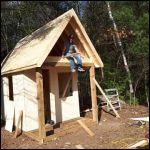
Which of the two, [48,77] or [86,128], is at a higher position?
[48,77]

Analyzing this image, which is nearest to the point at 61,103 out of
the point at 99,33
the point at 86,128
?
the point at 86,128

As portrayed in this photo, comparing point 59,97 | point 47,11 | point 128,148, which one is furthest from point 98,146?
point 47,11

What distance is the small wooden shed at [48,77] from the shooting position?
533 inches

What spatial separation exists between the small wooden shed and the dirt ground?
26.9 inches

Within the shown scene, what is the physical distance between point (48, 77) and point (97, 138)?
444cm

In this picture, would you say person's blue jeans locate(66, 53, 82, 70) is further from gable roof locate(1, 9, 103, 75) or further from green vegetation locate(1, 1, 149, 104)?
green vegetation locate(1, 1, 149, 104)

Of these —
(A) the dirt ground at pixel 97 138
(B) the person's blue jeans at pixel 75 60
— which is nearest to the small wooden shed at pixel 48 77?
(B) the person's blue jeans at pixel 75 60

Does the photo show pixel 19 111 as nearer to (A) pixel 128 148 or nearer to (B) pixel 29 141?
(B) pixel 29 141

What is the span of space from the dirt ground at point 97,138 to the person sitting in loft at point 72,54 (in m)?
2.77

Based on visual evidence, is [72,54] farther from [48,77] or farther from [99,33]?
[99,33]

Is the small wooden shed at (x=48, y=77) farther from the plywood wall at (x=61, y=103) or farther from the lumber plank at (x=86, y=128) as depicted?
the lumber plank at (x=86, y=128)

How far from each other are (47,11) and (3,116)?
461 inches

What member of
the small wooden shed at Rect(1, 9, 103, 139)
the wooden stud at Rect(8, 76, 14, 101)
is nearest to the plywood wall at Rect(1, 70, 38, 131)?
the small wooden shed at Rect(1, 9, 103, 139)

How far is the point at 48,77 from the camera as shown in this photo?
15789 millimetres
